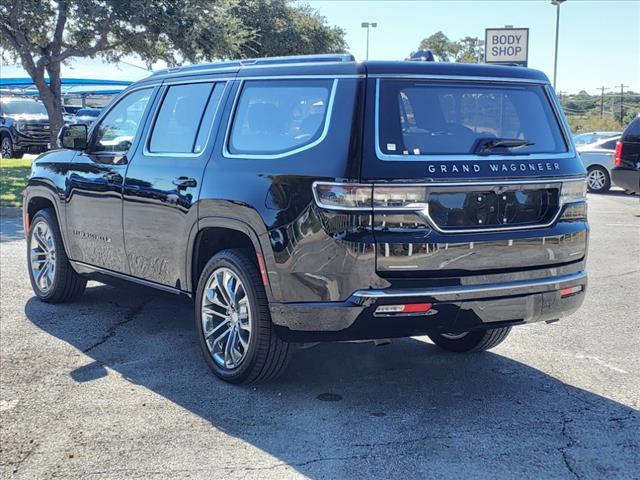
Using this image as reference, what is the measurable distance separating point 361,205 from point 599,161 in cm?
1620

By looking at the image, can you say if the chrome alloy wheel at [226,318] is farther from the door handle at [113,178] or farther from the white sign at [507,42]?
the white sign at [507,42]

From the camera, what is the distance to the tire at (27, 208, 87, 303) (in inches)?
267

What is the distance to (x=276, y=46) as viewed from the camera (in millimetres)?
41875

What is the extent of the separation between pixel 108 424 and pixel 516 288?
232 cm

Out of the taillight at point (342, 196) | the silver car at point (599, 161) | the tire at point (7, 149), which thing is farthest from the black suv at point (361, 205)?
the tire at point (7, 149)

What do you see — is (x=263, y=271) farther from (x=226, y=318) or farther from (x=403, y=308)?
(x=403, y=308)

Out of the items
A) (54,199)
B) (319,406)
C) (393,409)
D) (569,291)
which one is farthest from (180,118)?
(569,291)

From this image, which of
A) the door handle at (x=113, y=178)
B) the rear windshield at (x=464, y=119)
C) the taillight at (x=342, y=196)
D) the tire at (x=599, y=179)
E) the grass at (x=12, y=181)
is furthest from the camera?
the tire at (x=599, y=179)

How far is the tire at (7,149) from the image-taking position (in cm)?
2481

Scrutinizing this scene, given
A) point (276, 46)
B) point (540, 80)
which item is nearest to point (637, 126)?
point (540, 80)

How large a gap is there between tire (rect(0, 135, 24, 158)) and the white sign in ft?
50.2

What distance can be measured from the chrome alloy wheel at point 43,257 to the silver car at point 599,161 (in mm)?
14520

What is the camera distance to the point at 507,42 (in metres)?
16.7

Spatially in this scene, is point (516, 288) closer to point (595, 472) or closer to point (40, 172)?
point (595, 472)
